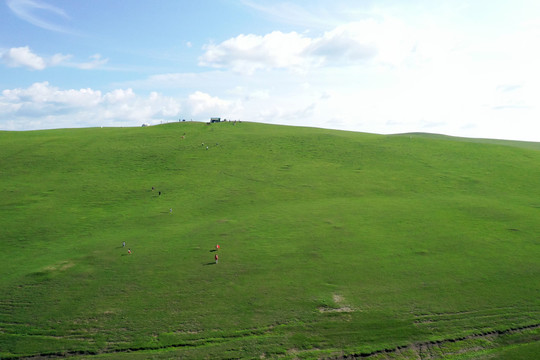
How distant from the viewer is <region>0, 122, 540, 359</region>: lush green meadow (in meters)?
26.4

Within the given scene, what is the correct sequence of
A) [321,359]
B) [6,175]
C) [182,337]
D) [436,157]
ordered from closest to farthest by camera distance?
[321,359], [182,337], [6,175], [436,157]

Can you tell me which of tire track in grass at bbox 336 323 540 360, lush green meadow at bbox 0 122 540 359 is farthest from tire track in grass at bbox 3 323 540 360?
lush green meadow at bbox 0 122 540 359

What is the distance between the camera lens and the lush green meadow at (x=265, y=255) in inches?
1039

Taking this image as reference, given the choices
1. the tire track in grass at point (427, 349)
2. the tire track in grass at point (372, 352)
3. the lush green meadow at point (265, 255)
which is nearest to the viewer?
the tire track in grass at point (372, 352)

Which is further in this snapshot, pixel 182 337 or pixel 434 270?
pixel 434 270

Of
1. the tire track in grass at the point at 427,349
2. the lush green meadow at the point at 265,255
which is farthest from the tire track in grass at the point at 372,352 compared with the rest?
the lush green meadow at the point at 265,255

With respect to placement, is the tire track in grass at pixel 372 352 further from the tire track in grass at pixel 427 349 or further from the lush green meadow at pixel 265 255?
the lush green meadow at pixel 265 255

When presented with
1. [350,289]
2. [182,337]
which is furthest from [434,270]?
[182,337]

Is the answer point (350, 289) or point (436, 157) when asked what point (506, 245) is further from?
point (436, 157)

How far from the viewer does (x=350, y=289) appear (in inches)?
1257

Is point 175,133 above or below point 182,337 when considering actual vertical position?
above

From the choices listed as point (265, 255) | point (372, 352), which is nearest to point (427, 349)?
point (372, 352)

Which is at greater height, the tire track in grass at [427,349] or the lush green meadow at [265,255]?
the lush green meadow at [265,255]

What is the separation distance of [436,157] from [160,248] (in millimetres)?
62500
